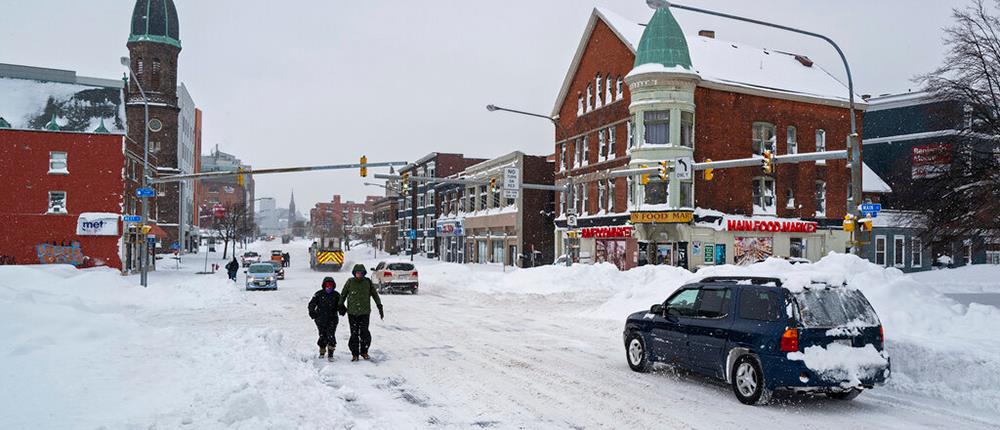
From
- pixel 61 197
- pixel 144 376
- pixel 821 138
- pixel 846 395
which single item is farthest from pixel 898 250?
pixel 61 197

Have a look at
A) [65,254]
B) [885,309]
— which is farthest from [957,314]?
[65,254]

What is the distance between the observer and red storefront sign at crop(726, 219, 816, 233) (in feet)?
138

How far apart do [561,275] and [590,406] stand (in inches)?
969

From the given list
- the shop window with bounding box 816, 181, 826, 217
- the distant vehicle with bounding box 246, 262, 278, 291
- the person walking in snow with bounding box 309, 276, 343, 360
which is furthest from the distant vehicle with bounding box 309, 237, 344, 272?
the person walking in snow with bounding box 309, 276, 343, 360

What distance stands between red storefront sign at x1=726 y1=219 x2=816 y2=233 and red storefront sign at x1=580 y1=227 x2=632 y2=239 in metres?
5.89

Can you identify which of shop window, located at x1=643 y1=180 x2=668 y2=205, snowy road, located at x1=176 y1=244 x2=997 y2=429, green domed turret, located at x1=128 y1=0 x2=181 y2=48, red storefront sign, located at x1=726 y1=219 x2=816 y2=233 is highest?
green domed turret, located at x1=128 y1=0 x2=181 y2=48

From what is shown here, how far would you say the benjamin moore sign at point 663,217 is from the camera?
4091 cm

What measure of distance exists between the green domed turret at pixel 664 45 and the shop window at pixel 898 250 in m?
25.6

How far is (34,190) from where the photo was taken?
43.6 meters

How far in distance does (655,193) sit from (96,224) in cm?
3385

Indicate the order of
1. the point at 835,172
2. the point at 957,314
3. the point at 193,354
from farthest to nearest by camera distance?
the point at 835,172
the point at 957,314
the point at 193,354

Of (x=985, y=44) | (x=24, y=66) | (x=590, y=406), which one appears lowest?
(x=590, y=406)

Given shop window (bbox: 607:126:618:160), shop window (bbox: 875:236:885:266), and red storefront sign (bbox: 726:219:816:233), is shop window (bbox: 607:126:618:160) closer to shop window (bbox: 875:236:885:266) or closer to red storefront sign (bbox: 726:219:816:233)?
red storefront sign (bbox: 726:219:816:233)

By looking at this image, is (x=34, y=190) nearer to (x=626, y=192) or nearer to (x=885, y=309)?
(x=626, y=192)
